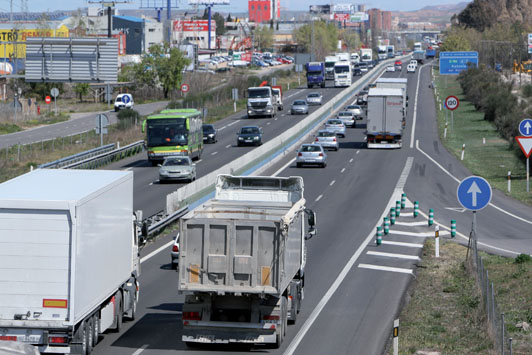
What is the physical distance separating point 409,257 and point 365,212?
8.93 meters

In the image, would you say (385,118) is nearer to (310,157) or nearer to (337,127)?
(337,127)

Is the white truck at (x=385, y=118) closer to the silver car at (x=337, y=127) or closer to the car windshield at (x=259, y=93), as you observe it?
the silver car at (x=337, y=127)

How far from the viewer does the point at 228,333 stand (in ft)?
53.6

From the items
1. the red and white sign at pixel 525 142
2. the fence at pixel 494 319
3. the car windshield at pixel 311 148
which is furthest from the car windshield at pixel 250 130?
the fence at pixel 494 319

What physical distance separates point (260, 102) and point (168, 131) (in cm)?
3135

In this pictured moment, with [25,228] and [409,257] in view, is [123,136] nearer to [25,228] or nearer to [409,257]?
[409,257]

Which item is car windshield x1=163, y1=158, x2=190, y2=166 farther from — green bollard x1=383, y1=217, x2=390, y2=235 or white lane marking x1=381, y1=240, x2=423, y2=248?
white lane marking x1=381, y1=240, x2=423, y2=248

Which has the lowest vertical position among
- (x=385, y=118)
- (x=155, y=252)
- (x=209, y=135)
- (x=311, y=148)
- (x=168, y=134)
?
(x=155, y=252)

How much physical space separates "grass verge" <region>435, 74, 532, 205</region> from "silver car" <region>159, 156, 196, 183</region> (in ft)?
49.7

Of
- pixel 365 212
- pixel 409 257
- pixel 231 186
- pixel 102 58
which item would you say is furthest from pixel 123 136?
pixel 231 186

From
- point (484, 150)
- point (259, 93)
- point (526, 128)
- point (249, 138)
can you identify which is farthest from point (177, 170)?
point (259, 93)

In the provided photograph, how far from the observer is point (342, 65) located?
11262cm

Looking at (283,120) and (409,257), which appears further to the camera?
(283,120)

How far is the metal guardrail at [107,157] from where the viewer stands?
46.4 metres
